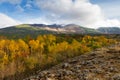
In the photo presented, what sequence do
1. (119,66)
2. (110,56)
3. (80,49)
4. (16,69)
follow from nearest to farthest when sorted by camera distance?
1. (119,66)
2. (110,56)
3. (16,69)
4. (80,49)

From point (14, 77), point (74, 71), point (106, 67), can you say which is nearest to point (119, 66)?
point (106, 67)

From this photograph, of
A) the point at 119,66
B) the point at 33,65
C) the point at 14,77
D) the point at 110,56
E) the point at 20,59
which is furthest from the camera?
the point at 20,59

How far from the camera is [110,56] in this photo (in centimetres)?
3575

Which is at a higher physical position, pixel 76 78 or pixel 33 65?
pixel 76 78

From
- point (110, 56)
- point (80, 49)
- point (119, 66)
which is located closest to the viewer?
point (119, 66)

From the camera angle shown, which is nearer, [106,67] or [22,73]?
[106,67]

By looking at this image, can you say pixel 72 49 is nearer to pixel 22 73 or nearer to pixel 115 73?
pixel 22 73

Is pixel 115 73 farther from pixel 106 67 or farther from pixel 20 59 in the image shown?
pixel 20 59

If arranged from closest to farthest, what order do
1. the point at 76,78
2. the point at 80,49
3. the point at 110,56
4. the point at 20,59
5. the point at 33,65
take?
1. the point at 76,78
2. the point at 110,56
3. the point at 33,65
4. the point at 20,59
5. the point at 80,49

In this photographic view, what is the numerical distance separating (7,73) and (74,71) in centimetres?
10435

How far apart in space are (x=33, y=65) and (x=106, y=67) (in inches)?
4687

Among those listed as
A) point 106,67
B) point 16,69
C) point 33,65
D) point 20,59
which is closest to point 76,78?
point 106,67

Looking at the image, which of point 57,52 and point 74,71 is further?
point 57,52

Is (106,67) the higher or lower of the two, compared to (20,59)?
higher
